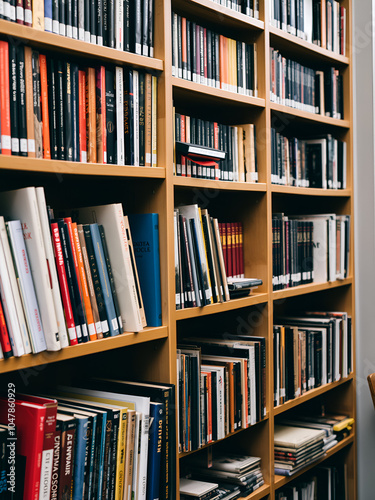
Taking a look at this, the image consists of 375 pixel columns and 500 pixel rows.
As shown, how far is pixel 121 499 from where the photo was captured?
4.99ft

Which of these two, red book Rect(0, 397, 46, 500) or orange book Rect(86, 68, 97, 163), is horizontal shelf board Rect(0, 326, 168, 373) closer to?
red book Rect(0, 397, 46, 500)

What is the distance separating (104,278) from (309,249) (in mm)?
1333

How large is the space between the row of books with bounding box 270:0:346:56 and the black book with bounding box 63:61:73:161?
116 centimetres

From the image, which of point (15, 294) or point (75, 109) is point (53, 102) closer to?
point (75, 109)

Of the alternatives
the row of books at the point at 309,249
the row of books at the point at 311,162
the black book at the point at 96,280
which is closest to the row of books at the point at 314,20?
the row of books at the point at 311,162

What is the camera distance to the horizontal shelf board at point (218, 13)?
1912 millimetres

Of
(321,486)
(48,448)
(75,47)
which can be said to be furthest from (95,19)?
(321,486)

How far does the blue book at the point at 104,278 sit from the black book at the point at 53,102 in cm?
23

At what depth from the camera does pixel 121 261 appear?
5.22 feet

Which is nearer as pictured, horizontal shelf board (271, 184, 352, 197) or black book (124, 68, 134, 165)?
black book (124, 68, 134, 165)

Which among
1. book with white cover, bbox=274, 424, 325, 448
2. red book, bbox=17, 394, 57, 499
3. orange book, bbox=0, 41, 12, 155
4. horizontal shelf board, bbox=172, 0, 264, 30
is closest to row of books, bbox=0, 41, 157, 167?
orange book, bbox=0, 41, 12, 155

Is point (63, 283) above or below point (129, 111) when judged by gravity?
below

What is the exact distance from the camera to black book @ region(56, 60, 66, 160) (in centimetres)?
146

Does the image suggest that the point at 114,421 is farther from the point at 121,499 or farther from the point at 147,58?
the point at 147,58
